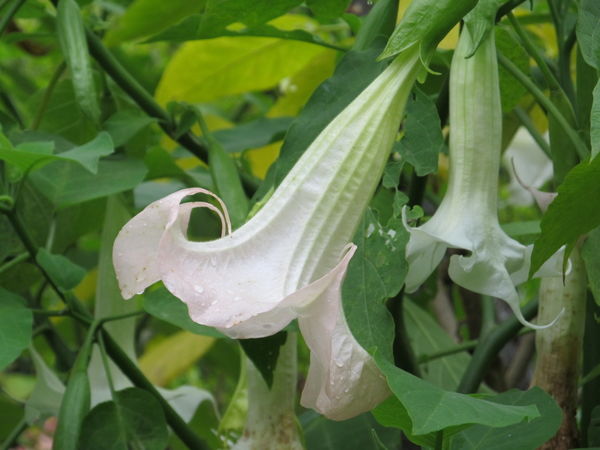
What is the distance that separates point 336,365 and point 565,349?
0.31 meters

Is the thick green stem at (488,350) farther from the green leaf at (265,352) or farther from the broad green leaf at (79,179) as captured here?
the broad green leaf at (79,179)

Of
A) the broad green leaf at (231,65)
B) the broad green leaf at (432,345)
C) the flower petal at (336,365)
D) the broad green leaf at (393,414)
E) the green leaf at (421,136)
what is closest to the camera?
the flower petal at (336,365)

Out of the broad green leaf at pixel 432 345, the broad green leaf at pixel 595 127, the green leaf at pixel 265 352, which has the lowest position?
the broad green leaf at pixel 432 345

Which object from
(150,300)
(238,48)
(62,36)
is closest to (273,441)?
(150,300)

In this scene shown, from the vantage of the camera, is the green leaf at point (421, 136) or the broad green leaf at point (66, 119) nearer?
the green leaf at point (421, 136)

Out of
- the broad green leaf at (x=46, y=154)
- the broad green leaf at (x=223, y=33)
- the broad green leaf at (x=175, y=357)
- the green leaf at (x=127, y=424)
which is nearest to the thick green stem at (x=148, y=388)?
the green leaf at (x=127, y=424)

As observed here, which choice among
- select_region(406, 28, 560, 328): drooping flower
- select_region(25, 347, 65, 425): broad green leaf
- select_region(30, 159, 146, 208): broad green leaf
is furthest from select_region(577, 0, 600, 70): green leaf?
select_region(25, 347, 65, 425): broad green leaf

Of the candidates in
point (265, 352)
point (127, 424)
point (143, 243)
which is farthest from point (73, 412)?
point (143, 243)

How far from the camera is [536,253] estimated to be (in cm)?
53

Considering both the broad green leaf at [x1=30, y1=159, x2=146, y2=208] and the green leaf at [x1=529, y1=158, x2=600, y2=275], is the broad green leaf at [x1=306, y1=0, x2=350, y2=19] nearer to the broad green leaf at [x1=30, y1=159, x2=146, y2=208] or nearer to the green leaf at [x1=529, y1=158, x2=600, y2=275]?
the broad green leaf at [x1=30, y1=159, x2=146, y2=208]

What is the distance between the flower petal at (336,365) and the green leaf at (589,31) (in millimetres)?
241

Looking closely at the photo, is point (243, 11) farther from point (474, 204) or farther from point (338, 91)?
point (474, 204)

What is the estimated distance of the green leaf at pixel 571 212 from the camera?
1.62 ft

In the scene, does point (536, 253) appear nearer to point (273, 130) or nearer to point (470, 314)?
point (273, 130)
